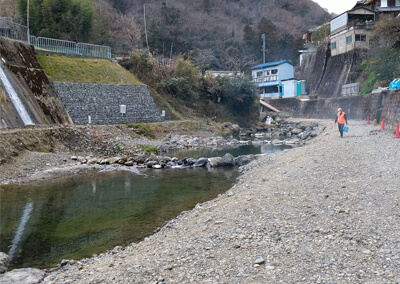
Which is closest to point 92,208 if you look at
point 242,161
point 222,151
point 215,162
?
point 215,162

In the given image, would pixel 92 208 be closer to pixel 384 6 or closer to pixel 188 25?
pixel 384 6

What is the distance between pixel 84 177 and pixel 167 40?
42610 mm

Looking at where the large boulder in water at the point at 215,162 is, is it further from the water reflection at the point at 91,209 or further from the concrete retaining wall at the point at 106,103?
the concrete retaining wall at the point at 106,103

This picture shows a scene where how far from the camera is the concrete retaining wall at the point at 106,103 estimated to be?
24.5 metres

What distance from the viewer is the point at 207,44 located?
66688 mm

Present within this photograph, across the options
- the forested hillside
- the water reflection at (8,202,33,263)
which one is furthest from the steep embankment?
the water reflection at (8,202,33,263)

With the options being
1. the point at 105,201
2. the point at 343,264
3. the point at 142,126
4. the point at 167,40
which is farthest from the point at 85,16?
the point at 343,264

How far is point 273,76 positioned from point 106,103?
37.6 meters

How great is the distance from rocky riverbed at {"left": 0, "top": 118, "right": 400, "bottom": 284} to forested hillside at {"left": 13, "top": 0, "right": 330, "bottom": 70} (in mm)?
29824

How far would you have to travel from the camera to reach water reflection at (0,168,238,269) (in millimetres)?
7731

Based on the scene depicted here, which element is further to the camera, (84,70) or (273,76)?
(273,76)

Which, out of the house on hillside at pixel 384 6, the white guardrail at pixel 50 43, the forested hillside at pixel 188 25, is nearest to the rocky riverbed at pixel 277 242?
the white guardrail at pixel 50 43

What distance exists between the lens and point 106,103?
85.7 ft

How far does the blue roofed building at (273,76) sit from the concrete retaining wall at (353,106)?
3584mm
